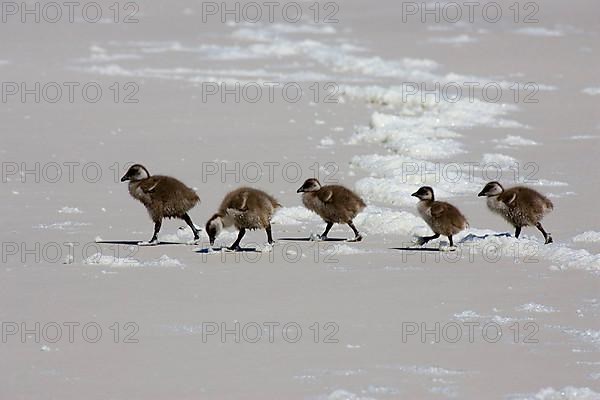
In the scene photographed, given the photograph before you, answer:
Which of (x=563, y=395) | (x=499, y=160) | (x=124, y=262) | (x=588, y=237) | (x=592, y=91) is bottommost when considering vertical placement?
(x=563, y=395)

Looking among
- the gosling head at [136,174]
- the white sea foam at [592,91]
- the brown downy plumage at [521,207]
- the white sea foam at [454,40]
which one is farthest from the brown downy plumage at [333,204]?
the white sea foam at [454,40]

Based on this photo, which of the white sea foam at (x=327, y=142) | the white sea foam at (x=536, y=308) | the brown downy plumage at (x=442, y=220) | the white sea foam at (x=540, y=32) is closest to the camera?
the white sea foam at (x=536, y=308)

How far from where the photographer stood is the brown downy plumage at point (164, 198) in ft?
42.9

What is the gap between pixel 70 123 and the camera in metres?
19.6

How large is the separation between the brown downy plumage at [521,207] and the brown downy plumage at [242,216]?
2.23 m

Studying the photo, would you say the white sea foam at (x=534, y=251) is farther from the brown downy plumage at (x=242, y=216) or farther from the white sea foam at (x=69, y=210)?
the white sea foam at (x=69, y=210)

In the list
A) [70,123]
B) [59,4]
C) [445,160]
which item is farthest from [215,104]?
[59,4]

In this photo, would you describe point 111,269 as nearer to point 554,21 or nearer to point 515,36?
point 515,36

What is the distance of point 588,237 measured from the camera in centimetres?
1280

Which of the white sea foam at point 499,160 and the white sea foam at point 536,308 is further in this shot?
the white sea foam at point 499,160

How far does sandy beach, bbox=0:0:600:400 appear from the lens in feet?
29.1

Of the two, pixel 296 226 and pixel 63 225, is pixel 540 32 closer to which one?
pixel 296 226

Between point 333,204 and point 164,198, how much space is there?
1.63 m

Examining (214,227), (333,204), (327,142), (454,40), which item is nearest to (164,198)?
(214,227)
